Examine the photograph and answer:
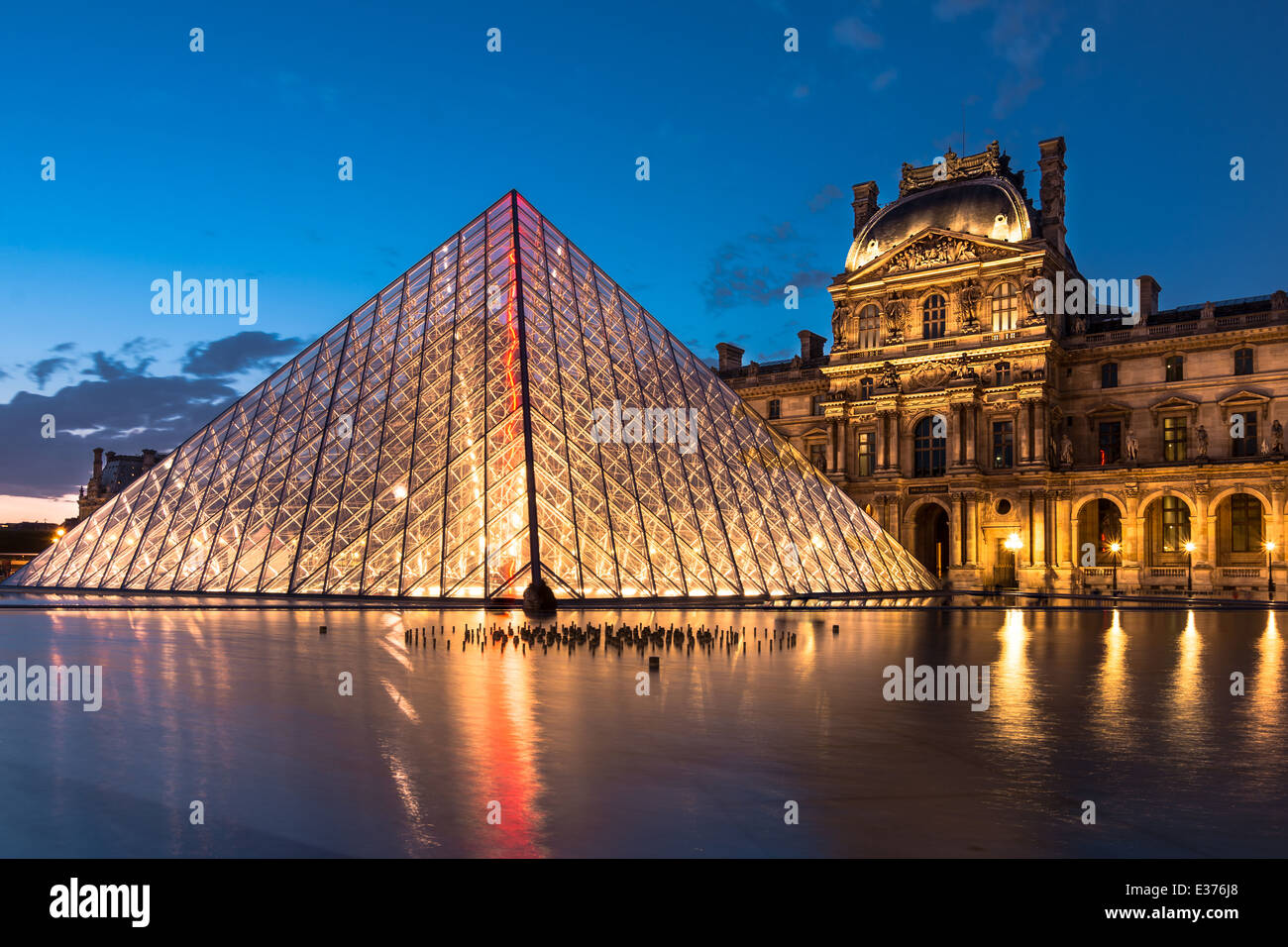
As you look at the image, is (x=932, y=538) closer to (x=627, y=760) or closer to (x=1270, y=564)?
(x=1270, y=564)

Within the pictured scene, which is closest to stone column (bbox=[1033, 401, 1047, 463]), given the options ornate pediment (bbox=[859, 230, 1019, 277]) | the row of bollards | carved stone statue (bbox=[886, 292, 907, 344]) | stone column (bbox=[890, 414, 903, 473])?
stone column (bbox=[890, 414, 903, 473])

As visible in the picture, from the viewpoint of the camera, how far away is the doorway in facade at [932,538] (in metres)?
57.5

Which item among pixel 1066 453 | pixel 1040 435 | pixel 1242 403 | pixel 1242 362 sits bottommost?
pixel 1066 453

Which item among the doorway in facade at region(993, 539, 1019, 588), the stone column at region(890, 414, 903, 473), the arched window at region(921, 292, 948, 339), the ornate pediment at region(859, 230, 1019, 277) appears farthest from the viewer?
the stone column at region(890, 414, 903, 473)

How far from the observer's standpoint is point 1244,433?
161 ft

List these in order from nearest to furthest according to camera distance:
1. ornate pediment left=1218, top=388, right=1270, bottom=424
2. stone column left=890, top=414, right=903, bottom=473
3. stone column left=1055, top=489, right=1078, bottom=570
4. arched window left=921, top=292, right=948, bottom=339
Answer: ornate pediment left=1218, top=388, right=1270, bottom=424
stone column left=1055, top=489, right=1078, bottom=570
arched window left=921, top=292, right=948, bottom=339
stone column left=890, top=414, right=903, bottom=473

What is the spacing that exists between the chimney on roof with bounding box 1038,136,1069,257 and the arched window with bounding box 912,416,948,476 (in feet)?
37.9

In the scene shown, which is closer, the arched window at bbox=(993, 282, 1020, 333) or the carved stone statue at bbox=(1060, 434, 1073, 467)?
the carved stone statue at bbox=(1060, 434, 1073, 467)

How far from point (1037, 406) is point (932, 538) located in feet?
34.0

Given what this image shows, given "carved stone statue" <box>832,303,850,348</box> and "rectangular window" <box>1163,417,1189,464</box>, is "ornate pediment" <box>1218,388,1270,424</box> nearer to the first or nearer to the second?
"rectangular window" <box>1163,417,1189,464</box>

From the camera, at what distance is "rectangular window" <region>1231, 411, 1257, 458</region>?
48969mm

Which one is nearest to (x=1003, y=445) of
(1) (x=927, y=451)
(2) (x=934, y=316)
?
(1) (x=927, y=451)

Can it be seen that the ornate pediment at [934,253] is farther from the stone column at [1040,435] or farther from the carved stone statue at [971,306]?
the stone column at [1040,435]
